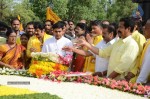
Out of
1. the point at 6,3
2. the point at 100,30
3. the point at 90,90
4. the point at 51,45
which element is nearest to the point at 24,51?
the point at 51,45

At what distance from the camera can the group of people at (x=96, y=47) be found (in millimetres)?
7602

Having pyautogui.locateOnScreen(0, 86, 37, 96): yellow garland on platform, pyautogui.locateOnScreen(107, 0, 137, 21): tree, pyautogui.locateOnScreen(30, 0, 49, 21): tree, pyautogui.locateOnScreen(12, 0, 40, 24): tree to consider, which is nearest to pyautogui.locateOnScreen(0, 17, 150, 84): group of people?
pyautogui.locateOnScreen(0, 86, 37, 96): yellow garland on platform

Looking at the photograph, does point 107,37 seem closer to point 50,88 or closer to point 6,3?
point 50,88

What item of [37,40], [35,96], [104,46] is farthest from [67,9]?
[35,96]

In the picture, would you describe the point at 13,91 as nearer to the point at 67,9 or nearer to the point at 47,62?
the point at 47,62

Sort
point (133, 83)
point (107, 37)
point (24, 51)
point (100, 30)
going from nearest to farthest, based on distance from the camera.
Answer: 1. point (133, 83)
2. point (107, 37)
3. point (100, 30)
4. point (24, 51)

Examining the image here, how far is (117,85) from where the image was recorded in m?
7.46

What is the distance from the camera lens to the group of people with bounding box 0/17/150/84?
760 cm

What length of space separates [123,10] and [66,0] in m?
10.2

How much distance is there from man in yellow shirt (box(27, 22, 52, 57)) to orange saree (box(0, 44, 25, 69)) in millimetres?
257

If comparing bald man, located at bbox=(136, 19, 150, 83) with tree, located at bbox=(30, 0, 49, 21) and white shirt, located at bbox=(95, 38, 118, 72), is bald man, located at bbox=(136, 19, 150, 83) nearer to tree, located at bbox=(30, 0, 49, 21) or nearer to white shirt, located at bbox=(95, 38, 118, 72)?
white shirt, located at bbox=(95, 38, 118, 72)

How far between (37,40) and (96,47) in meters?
2.25

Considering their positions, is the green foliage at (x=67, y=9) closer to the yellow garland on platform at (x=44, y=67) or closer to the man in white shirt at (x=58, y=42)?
the man in white shirt at (x=58, y=42)

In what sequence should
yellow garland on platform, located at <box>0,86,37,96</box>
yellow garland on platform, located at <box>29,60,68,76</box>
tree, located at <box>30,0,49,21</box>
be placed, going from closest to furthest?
1. yellow garland on platform, located at <box>0,86,37,96</box>
2. yellow garland on platform, located at <box>29,60,68,76</box>
3. tree, located at <box>30,0,49,21</box>
